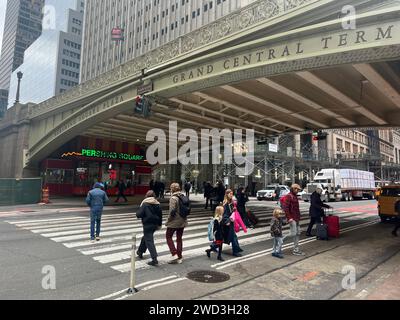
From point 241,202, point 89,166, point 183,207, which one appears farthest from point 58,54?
point 183,207

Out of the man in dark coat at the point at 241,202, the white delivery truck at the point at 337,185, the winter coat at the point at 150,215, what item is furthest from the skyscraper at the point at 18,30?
the winter coat at the point at 150,215

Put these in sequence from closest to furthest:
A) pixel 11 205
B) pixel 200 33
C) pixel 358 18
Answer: pixel 358 18 → pixel 200 33 → pixel 11 205

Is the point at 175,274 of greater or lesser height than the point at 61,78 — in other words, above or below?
below

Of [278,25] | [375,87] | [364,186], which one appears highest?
[278,25]

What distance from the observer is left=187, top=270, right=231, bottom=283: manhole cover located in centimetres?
600

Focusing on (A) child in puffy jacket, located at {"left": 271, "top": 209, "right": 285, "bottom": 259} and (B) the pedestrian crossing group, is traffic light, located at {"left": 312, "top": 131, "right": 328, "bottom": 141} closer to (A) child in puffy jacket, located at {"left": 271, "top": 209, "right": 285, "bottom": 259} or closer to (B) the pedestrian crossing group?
(B) the pedestrian crossing group

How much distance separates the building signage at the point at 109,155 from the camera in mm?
28056

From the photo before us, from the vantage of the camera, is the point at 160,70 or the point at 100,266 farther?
the point at 160,70

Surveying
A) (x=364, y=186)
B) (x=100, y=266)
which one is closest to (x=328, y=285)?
(x=100, y=266)

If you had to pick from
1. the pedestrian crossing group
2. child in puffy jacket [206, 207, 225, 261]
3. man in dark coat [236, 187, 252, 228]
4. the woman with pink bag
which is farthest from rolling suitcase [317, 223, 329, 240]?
child in puffy jacket [206, 207, 225, 261]

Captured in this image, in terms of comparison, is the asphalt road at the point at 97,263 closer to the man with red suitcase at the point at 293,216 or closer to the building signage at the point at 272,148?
the man with red suitcase at the point at 293,216

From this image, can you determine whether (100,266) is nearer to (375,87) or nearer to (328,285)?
(328,285)

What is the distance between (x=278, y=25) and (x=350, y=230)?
362 inches
